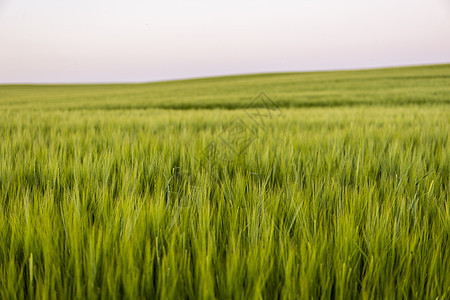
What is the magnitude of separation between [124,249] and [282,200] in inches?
17.3

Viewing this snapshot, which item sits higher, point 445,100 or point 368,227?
point 445,100

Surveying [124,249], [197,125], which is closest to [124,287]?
[124,249]

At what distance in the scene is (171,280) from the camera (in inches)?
18.9

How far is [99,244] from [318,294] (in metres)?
0.43

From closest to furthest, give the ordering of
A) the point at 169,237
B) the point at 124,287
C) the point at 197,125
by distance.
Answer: the point at 124,287 → the point at 169,237 → the point at 197,125

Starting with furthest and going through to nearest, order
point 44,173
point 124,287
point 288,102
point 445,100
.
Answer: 1. point 288,102
2. point 445,100
3. point 44,173
4. point 124,287

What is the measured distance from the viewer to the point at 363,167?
3.77 feet

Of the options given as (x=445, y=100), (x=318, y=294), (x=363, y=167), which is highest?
(x=445, y=100)

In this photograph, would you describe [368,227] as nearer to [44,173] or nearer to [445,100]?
[44,173]

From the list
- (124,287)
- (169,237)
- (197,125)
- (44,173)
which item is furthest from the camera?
(197,125)

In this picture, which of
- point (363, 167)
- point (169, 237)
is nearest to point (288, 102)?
point (363, 167)

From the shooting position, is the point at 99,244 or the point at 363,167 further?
the point at 363,167

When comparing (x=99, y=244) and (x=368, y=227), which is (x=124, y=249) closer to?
(x=99, y=244)

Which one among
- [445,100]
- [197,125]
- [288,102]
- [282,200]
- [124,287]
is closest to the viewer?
[124,287]
